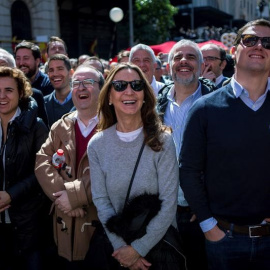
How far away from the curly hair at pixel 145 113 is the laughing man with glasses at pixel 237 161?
217 mm

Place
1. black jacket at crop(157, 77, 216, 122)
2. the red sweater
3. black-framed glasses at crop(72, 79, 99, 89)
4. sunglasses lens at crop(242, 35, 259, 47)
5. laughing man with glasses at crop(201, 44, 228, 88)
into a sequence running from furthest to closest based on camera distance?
1. laughing man with glasses at crop(201, 44, 228, 88)
2. black jacket at crop(157, 77, 216, 122)
3. black-framed glasses at crop(72, 79, 99, 89)
4. the red sweater
5. sunglasses lens at crop(242, 35, 259, 47)

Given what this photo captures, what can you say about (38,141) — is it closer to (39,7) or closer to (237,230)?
(237,230)

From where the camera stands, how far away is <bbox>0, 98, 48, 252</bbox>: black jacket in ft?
10.0

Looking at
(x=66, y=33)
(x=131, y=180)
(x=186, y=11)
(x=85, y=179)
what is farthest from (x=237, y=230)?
(x=186, y=11)

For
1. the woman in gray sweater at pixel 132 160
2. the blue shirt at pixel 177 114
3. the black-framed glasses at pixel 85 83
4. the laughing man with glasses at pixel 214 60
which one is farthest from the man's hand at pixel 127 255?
the laughing man with glasses at pixel 214 60

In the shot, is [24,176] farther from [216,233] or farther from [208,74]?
[208,74]

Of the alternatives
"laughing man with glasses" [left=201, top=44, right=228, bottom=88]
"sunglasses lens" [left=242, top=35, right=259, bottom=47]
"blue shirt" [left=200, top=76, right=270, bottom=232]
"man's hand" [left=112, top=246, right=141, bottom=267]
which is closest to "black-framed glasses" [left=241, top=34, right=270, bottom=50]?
"sunglasses lens" [left=242, top=35, right=259, bottom=47]

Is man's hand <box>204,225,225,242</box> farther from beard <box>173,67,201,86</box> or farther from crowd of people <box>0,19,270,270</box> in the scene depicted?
beard <box>173,67,201,86</box>

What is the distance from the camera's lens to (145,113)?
264 cm

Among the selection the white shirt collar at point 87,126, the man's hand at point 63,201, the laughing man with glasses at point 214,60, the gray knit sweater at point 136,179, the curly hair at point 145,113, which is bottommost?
the man's hand at point 63,201

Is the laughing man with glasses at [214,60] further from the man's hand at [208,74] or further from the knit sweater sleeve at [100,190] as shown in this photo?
the knit sweater sleeve at [100,190]

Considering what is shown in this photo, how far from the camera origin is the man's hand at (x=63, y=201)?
2.77 m

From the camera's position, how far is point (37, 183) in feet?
10.4

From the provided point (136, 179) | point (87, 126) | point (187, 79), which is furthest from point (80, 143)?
point (187, 79)
